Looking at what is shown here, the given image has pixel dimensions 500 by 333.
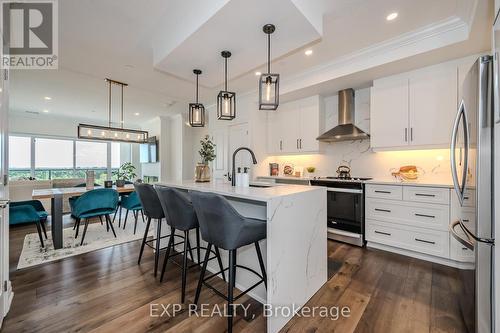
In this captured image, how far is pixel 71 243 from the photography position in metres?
3.27

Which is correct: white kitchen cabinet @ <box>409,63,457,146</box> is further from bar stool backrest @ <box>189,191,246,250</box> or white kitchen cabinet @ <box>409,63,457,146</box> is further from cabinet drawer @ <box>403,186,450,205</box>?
bar stool backrest @ <box>189,191,246,250</box>

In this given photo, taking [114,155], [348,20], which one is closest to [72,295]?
[348,20]

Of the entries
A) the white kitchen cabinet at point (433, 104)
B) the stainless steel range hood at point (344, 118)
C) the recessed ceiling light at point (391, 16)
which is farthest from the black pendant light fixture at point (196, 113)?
the white kitchen cabinet at point (433, 104)

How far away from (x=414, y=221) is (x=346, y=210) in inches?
32.4

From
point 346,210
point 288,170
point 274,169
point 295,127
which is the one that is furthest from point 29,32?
point 346,210

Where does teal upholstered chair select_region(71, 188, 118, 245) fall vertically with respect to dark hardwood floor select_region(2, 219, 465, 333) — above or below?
above

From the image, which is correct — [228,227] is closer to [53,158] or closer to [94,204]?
[94,204]

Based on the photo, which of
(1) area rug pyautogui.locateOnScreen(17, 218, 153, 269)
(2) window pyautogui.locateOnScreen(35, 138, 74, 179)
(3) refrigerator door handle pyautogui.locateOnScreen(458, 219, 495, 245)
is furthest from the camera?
(2) window pyautogui.locateOnScreen(35, 138, 74, 179)

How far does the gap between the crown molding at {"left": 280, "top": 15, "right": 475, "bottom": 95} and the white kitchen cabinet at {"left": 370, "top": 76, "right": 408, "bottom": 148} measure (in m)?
0.49

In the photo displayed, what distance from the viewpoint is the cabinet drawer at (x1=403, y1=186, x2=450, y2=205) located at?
250cm

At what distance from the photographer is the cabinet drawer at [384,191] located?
9.23 feet

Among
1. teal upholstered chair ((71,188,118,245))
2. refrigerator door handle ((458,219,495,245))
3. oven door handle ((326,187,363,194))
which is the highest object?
oven door handle ((326,187,363,194))

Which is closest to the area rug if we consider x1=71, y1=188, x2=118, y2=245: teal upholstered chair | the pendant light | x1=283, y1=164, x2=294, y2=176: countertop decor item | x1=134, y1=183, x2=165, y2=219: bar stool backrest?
x1=71, y1=188, x2=118, y2=245: teal upholstered chair

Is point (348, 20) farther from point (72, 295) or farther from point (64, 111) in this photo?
point (64, 111)
